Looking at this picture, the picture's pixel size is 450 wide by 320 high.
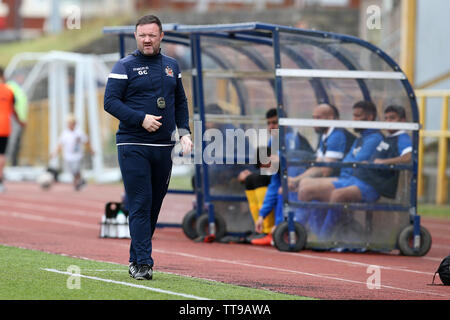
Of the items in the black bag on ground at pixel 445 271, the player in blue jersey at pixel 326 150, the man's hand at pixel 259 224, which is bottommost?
the man's hand at pixel 259 224

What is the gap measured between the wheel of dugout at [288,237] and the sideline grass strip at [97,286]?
10.7ft

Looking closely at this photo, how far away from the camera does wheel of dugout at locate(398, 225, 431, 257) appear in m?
13.6

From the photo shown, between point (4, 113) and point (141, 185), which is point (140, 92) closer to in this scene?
point (141, 185)

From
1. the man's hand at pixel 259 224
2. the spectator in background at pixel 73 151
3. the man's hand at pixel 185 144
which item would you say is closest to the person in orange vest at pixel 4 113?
the spectator in background at pixel 73 151

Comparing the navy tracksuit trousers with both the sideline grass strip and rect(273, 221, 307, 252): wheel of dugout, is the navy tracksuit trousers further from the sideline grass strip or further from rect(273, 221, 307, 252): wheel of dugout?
rect(273, 221, 307, 252): wheel of dugout

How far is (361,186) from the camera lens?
13.7 m

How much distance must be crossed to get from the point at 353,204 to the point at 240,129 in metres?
2.39

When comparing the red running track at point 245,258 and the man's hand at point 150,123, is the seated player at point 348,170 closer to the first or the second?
the red running track at point 245,258

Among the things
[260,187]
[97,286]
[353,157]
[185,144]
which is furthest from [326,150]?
[97,286]

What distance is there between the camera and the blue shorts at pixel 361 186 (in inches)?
538

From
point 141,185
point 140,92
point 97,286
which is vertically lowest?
point 97,286

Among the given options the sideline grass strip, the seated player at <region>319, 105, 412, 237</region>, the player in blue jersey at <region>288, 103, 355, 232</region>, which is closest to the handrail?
the seated player at <region>319, 105, 412, 237</region>

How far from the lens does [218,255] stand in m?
12.8

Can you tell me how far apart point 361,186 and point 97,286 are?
558 cm
